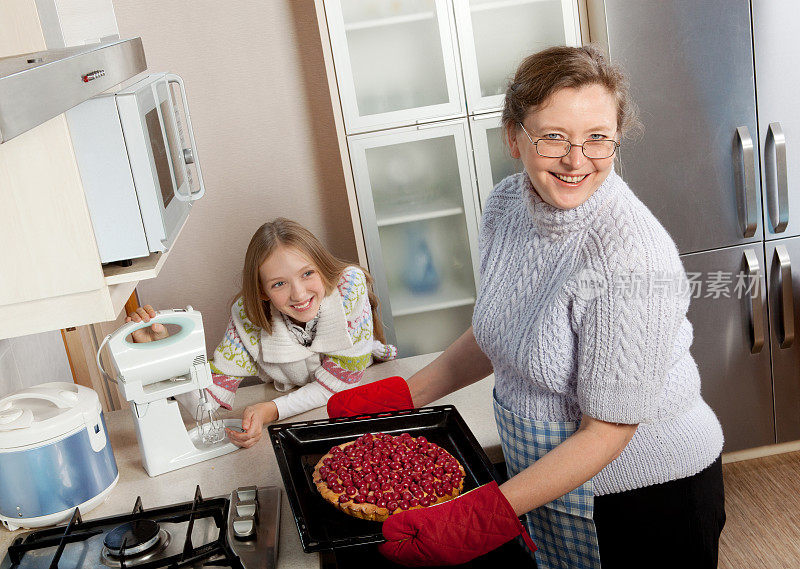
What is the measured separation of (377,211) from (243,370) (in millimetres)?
1004

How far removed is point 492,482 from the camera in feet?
3.91

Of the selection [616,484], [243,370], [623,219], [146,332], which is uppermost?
[623,219]

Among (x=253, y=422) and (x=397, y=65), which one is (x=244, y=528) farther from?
(x=397, y=65)

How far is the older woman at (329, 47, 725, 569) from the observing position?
1.15m

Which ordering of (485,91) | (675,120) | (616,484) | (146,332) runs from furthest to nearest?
(485,91)
(675,120)
(146,332)
(616,484)

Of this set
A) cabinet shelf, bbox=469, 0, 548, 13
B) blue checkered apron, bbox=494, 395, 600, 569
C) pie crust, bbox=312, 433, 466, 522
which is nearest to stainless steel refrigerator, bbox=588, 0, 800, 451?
cabinet shelf, bbox=469, 0, 548, 13

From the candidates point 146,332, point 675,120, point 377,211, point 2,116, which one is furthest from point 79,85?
point 675,120

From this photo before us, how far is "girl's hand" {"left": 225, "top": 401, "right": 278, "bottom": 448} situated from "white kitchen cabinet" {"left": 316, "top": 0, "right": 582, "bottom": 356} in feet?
3.42

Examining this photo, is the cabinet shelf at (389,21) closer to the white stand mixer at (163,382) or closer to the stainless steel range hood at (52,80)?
the white stand mixer at (163,382)

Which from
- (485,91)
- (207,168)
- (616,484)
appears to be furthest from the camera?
(207,168)

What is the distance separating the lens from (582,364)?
1.19 m

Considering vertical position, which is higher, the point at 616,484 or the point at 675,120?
the point at 675,120

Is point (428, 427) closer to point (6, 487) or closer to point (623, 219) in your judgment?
point (623, 219)

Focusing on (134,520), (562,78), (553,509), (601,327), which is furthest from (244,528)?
(562,78)
